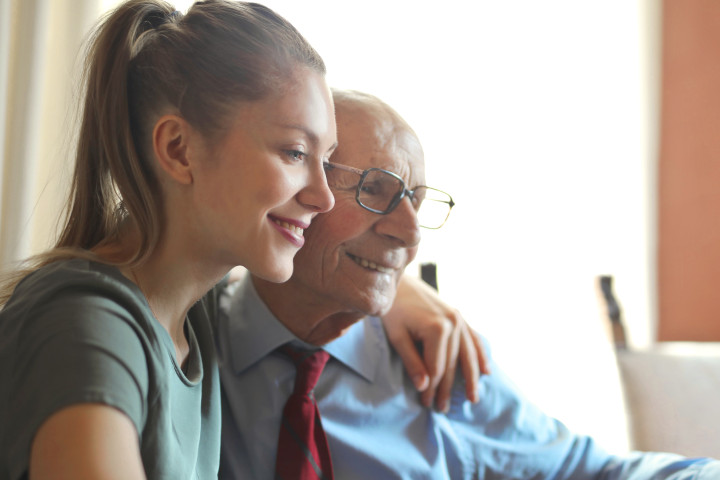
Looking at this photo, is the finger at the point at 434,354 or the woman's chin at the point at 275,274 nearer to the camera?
the woman's chin at the point at 275,274

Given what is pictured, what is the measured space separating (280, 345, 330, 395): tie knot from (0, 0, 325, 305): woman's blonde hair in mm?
466

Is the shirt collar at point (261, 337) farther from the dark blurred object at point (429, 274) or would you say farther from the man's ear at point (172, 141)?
the man's ear at point (172, 141)

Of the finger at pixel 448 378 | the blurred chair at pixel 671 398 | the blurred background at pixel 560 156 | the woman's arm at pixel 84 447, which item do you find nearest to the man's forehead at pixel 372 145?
the finger at pixel 448 378

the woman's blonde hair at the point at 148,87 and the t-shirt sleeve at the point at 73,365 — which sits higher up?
the woman's blonde hair at the point at 148,87

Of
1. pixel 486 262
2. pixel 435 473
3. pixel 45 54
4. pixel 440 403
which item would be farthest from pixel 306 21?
pixel 435 473

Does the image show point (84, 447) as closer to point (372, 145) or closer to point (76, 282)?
point (76, 282)

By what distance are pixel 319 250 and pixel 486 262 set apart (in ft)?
3.91

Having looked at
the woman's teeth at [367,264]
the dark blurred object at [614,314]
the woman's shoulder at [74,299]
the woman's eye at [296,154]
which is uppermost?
the woman's eye at [296,154]

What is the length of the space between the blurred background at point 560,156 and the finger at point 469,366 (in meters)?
0.86

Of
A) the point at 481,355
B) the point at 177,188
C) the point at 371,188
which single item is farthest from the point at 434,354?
the point at 177,188

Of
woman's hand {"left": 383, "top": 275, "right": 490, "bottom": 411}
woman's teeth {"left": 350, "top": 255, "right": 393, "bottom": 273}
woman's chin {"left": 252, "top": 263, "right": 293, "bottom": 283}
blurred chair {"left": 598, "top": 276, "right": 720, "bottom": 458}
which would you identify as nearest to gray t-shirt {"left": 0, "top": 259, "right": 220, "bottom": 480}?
woman's chin {"left": 252, "top": 263, "right": 293, "bottom": 283}

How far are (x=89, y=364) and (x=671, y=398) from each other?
146cm

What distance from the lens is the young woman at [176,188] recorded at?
868 millimetres

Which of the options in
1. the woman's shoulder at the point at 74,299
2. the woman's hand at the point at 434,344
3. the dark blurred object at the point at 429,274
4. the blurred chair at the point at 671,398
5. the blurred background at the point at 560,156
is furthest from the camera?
the blurred background at the point at 560,156
